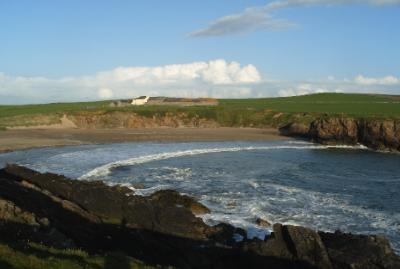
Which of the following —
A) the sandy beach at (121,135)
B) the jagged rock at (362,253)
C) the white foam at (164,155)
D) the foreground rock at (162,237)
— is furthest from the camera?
the sandy beach at (121,135)

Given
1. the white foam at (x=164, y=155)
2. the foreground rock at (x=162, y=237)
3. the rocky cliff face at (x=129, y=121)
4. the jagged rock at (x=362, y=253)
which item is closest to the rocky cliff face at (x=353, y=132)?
the white foam at (x=164, y=155)

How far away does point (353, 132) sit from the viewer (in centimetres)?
6456

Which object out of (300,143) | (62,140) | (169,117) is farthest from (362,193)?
(169,117)

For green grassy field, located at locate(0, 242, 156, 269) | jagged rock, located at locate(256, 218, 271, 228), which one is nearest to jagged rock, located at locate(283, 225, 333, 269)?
jagged rock, located at locate(256, 218, 271, 228)

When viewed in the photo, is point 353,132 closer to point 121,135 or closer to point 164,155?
point 164,155

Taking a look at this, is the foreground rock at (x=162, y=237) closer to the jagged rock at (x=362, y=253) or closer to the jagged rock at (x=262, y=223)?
the jagged rock at (x=362, y=253)

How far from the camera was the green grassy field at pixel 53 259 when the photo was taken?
1191 centimetres

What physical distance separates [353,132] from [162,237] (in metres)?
49.5

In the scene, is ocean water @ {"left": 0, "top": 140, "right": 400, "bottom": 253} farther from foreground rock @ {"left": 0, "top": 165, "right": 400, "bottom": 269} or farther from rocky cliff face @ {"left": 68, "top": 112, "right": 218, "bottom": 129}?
rocky cliff face @ {"left": 68, "top": 112, "right": 218, "bottom": 129}

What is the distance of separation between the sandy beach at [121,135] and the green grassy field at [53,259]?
45231 millimetres

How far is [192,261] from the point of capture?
57.4 ft

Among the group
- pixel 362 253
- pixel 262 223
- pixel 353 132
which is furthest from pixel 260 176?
pixel 353 132

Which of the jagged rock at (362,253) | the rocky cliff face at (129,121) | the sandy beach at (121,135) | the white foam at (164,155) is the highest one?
the rocky cliff face at (129,121)

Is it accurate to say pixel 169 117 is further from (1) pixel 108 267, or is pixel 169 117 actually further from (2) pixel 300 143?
(1) pixel 108 267
